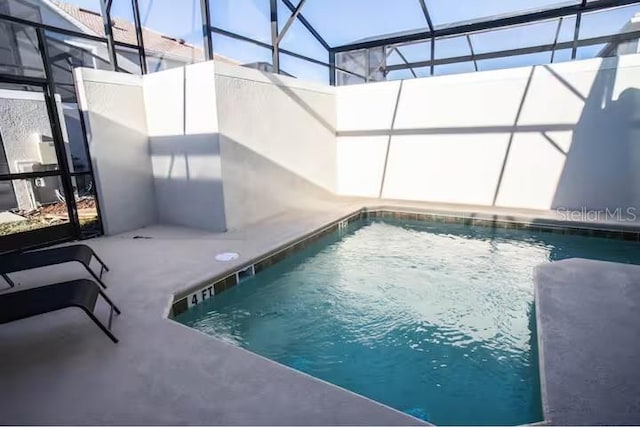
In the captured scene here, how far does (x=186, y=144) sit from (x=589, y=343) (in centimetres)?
525

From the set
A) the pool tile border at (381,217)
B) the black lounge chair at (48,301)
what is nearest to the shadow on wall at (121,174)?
the pool tile border at (381,217)

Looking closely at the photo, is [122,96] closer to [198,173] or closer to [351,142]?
[198,173]

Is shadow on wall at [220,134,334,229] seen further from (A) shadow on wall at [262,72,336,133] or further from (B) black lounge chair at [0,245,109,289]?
(B) black lounge chair at [0,245,109,289]

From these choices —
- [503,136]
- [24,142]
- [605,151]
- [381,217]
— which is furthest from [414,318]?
[24,142]

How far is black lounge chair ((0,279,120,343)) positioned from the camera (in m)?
2.25

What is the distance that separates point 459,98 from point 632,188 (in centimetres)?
316

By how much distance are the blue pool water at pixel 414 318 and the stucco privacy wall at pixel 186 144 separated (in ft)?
5.64

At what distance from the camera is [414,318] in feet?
11.2

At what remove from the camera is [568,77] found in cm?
591

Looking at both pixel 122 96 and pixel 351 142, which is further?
pixel 351 142

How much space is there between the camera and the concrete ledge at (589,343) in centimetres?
184

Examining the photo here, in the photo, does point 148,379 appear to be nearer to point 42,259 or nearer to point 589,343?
point 42,259

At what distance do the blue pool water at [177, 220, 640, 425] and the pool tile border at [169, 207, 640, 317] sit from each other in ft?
0.33

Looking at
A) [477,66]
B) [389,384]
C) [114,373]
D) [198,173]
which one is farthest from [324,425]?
[477,66]
